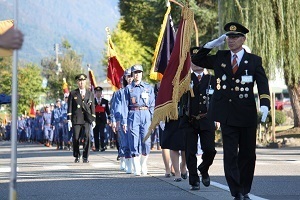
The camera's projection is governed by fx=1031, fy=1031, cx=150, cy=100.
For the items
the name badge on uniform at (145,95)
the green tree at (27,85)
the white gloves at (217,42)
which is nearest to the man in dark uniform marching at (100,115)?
the name badge on uniform at (145,95)

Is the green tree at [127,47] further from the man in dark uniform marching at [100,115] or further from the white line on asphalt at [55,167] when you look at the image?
the white line on asphalt at [55,167]

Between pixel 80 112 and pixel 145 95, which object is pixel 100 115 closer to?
pixel 80 112

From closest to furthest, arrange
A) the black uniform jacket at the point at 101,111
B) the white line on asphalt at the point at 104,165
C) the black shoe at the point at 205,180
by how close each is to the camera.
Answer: the black shoe at the point at 205,180 < the white line on asphalt at the point at 104,165 < the black uniform jacket at the point at 101,111

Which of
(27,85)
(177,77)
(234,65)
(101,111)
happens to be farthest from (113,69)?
(27,85)

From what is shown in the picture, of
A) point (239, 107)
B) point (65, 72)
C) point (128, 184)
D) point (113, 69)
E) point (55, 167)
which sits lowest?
point (128, 184)

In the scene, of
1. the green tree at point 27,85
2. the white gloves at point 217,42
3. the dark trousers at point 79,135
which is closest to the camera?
the white gloves at point 217,42

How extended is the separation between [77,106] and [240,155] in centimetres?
1259

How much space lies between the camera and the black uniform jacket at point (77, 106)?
2450cm

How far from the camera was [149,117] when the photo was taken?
18391 millimetres

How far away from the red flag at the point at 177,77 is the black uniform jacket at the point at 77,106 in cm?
848

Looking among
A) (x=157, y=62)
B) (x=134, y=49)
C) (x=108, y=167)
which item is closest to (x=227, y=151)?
(x=157, y=62)

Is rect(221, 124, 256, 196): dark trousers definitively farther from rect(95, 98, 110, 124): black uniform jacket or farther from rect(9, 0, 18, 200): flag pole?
rect(95, 98, 110, 124): black uniform jacket

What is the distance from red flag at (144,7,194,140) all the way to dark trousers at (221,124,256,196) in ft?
8.10

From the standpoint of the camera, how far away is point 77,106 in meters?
24.5
